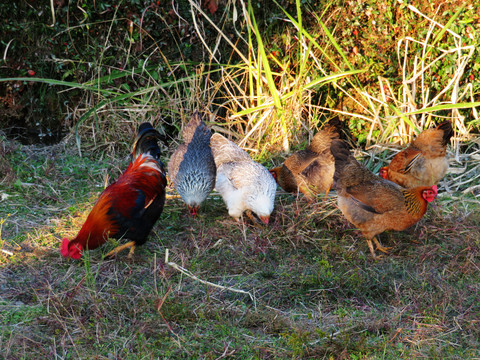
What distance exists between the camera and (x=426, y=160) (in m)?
4.85

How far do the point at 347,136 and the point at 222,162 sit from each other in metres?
1.75

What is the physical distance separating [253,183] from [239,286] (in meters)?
1.09

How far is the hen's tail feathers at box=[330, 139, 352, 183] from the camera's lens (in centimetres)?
428

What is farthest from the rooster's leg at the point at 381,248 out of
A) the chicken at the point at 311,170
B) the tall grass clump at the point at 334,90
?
the tall grass clump at the point at 334,90

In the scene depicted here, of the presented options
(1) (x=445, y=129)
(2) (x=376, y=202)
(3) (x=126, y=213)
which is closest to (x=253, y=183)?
(2) (x=376, y=202)

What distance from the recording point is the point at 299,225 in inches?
164

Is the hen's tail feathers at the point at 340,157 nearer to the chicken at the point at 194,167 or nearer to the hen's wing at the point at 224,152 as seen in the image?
the hen's wing at the point at 224,152

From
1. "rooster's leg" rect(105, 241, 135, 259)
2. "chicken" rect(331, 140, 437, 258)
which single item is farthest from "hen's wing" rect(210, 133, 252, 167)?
"rooster's leg" rect(105, 241, 135, 259)

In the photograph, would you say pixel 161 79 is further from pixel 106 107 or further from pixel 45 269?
pixel 45 269

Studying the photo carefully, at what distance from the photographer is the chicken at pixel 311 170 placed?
186 inches

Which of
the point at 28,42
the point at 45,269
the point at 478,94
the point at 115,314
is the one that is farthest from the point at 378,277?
the point at 28,42

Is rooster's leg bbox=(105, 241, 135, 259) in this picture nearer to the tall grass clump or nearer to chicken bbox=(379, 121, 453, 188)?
the tall grass clump

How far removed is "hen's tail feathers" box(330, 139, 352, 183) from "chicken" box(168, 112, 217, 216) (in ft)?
3.56

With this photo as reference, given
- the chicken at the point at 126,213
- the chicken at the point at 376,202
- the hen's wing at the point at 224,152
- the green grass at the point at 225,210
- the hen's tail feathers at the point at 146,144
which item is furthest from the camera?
the hen's wing at the point at 224,152
